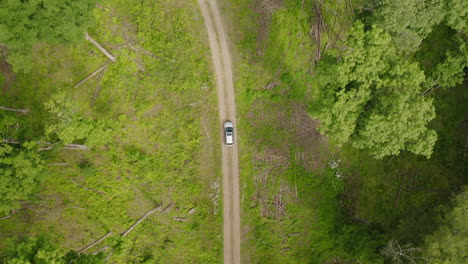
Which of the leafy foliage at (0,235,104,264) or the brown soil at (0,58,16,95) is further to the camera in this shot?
the brown soil at (0,58,16,95)

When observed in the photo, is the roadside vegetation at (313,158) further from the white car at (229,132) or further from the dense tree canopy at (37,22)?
the dense tree canopy at (37,22)

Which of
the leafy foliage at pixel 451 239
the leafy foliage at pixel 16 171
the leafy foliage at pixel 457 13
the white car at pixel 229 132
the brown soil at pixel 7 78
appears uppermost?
the leafy foliage at pixel 457 13

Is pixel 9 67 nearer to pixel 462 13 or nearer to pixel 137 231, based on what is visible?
pixel 137 231

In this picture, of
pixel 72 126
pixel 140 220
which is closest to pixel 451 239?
Result: pixel 140 220

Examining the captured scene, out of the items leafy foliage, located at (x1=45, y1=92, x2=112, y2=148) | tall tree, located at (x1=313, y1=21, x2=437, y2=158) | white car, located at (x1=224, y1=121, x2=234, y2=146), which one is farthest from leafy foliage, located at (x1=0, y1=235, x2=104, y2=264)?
tall tree, located at (x1=313, y1=21, x2=437, y2=158)

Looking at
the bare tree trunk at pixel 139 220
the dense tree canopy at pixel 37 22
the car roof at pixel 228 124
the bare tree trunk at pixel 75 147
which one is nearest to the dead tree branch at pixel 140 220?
the bare tree trunk at pixel 139 220

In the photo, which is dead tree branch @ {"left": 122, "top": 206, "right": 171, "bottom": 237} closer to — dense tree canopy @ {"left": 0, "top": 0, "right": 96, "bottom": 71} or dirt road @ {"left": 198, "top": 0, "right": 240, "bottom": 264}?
dirt road @ {"left": 198, "top": 0, "right": 240, "bottom": 264}
